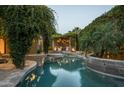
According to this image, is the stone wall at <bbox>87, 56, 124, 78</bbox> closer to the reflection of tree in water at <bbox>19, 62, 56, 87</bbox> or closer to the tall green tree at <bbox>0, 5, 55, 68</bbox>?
the reflection of tree in water at <bbox>19, 62, 56, 87</bbox>

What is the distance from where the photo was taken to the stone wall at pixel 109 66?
28.3ft

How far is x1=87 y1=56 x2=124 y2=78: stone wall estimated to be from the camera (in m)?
8.61

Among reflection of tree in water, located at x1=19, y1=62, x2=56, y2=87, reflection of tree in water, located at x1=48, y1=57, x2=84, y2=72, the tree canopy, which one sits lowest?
reflection of tree in water, located at x1=19, y1=62, x2=56, y2=87

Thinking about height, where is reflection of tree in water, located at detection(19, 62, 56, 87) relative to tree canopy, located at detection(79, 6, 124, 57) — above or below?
below

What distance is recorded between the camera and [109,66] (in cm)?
934

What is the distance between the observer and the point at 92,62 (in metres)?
11.5

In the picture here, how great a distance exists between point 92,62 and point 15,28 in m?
4.03

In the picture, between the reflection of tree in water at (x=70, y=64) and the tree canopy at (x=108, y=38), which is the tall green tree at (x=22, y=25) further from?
the reflection of tree in water at (x=70, y=64)

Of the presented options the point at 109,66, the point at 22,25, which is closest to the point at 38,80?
the point at 22,25

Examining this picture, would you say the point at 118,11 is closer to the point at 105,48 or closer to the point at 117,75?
the point at 105,48

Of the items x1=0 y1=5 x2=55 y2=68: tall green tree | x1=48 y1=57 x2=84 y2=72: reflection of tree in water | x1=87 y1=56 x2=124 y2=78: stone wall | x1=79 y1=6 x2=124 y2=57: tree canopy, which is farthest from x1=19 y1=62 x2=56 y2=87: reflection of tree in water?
x1=48 y1=57 x2=84 y2=72: reflection of tree in water

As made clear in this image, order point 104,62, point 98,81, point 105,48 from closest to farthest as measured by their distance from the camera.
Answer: point 98,81
point 104,62
point 105,48

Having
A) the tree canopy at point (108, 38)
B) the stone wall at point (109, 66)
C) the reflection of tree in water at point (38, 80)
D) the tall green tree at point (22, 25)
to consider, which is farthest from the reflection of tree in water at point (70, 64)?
the tall green tree at point (22, 25)
